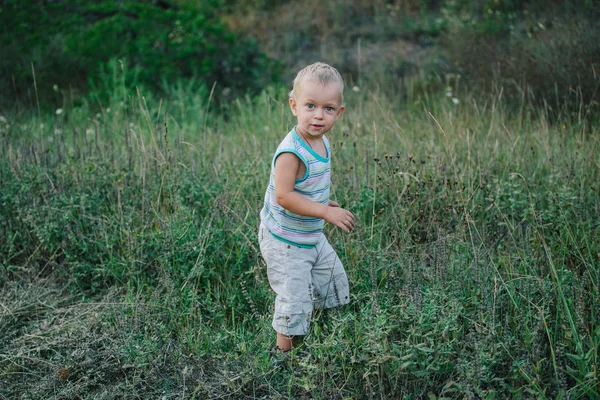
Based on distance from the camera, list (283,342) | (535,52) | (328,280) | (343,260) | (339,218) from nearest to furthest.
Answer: (339,218), (283,342), (328,280), (343,260), (535,52)

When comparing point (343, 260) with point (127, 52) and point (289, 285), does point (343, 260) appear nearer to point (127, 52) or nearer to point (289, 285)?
point (289, 285)

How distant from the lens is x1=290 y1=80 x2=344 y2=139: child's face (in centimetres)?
247

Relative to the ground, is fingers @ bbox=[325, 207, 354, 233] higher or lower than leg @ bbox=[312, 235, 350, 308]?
higher

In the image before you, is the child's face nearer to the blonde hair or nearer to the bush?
the blonde hair

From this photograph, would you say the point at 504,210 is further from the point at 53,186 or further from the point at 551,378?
the point at 53,186

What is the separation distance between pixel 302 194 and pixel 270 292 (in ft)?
2.43

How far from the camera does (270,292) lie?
10.2ft

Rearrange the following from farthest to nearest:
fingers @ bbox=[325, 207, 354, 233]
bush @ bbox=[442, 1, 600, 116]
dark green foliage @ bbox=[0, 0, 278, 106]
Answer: dark green foliage @ bbox=[0, 0, 278, 106], bush @ bbox=[442, 1, 600, 116], fingers @ bbox=[325, 207, 354, 233]

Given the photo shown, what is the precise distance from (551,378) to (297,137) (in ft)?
4.75

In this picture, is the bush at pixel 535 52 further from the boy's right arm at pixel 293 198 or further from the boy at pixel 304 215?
the boy's right arm at pixel 293 198

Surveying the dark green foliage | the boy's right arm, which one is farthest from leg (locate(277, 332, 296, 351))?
the dark green foliage

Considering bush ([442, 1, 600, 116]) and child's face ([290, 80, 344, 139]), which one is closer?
child's face ([290, 80, 344, 139])

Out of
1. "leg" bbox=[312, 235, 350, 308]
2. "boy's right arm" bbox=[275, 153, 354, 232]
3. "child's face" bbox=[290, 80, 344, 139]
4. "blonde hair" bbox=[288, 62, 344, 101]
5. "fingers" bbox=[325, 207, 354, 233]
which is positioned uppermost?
"blonde hair" bbox=[288, 62, 344, 101]

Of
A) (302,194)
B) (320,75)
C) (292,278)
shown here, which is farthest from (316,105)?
(292,278)
